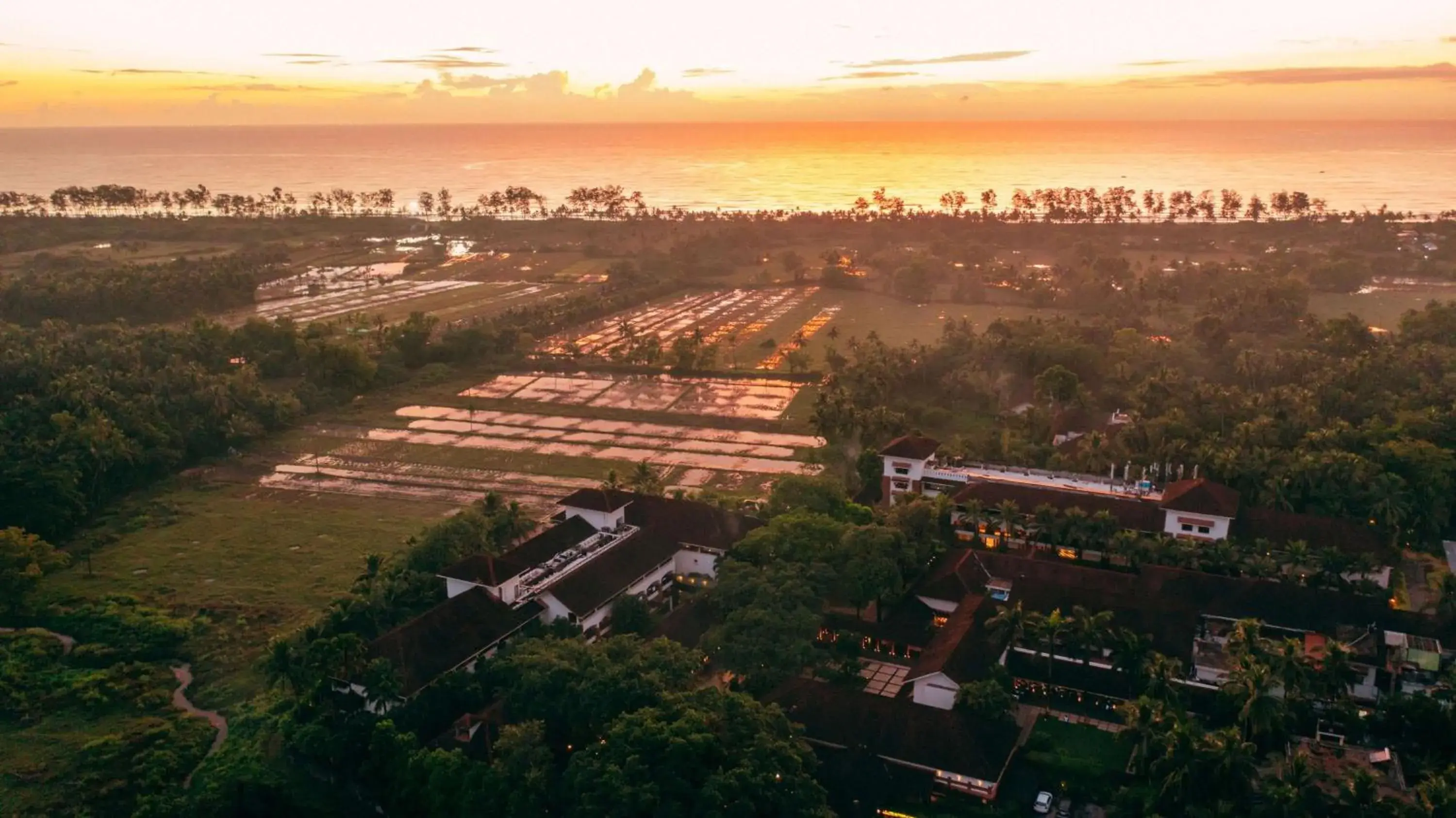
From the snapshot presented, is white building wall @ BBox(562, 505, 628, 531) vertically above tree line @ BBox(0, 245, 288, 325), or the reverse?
tree line @ BBox(0, 245, 288, 325)

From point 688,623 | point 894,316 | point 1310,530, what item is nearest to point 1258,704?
point 1310,530

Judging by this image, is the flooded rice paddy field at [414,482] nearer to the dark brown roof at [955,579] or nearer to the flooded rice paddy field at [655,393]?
the flooded rice paddy field at [655,393]

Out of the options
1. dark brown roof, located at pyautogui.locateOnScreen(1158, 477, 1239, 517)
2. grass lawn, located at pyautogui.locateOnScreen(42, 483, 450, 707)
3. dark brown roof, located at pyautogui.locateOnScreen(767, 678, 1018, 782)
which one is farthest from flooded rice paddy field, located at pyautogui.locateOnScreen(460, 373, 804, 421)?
dark brown roof, located at pyautogui.locateOnScreen(767, 678, 1018, 782)

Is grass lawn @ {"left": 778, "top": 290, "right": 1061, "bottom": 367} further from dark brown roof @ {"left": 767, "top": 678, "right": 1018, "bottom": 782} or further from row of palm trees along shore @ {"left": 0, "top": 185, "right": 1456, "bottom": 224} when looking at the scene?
dark brown roof @ {"left": 767, "top": 678, "right": 1018, "bottom": 782}

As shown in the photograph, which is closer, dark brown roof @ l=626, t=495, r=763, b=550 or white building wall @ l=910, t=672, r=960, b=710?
white building wall @ l=910, t=672, r=960, b=710

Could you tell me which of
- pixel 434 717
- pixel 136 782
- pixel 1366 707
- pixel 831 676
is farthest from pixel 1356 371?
pixel 136 782

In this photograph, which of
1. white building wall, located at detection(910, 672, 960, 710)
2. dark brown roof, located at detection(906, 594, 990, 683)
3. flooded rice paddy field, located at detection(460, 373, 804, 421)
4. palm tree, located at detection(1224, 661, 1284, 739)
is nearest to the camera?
palm tree, located at detection(1224, 661, 1284, 739)

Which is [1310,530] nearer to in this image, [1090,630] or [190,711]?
[1090,630]
